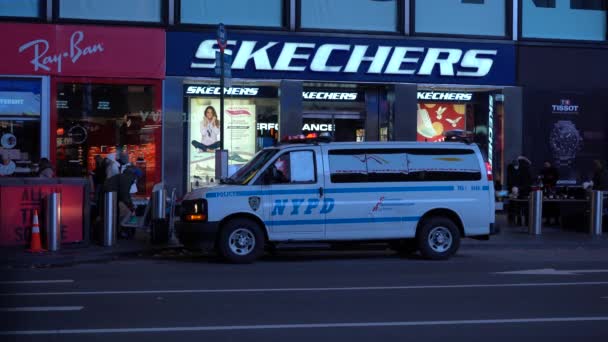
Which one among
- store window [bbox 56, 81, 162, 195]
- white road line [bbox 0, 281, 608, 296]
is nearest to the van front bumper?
white road line [bbox 0, 281, 608, 296]

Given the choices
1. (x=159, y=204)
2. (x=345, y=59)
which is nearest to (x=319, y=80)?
(x=345, y=59)

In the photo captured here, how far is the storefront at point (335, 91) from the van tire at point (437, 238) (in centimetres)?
902

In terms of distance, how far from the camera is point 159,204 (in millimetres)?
17453

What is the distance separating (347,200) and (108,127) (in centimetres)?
993

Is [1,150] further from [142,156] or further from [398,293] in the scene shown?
[398,293]

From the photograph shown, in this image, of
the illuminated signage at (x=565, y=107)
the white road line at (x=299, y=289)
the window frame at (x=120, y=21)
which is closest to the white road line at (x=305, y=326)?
the white road line at (x=299, y=289)

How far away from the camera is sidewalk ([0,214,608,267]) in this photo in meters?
14.6

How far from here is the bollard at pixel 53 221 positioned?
1521 cm

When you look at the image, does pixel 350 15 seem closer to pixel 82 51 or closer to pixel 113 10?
pixel 113 10

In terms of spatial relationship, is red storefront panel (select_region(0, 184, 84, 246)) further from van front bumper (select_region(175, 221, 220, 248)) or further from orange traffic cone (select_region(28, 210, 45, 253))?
van front bumper (select_region(175, 221, 220, 248))

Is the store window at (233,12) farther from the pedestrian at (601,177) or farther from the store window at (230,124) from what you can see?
the pedestrian at (601,177)

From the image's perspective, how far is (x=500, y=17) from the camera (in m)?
24.7

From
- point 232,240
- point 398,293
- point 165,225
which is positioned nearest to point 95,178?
point 165,225

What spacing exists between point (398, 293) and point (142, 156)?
523 inches
